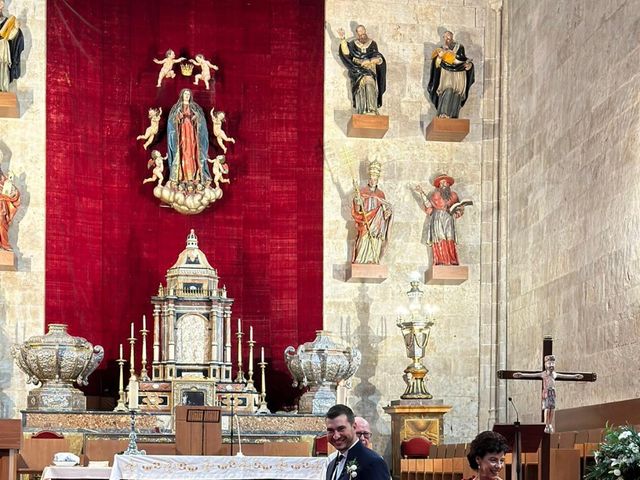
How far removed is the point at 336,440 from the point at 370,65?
11.6m

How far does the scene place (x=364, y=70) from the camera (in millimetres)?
17781

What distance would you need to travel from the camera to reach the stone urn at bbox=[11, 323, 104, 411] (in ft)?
47.6

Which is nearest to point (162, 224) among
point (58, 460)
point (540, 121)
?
point (540, 121)

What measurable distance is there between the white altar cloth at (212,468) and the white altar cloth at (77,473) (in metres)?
0.72

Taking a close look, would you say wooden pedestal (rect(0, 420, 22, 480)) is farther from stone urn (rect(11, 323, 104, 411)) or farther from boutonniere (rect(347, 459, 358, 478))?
stone urn (rect(11, 323, 104, 411))

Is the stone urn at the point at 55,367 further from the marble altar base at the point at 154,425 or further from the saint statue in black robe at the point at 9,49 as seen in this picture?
the saint statue in black robe at the point at 9,49

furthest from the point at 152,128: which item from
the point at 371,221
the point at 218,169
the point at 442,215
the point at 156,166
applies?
the point at 442,215

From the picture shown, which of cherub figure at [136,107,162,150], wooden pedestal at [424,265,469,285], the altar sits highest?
cherub figure at [136,107,162,150]

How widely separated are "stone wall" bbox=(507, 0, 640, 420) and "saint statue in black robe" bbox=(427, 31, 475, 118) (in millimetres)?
676

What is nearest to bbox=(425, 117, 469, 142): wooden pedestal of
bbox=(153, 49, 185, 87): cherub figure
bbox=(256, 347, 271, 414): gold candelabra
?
bbox=(153, 49, 185, 87): cherub figure

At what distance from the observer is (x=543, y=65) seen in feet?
54.4

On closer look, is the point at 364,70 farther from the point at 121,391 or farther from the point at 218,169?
the point at 121,391

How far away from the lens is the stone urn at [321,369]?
49.9ft

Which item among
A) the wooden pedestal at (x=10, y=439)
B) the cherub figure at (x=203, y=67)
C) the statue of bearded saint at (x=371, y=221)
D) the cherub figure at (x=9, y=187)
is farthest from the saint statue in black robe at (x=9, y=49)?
the wooden pedestal at (x=10, y=439)
